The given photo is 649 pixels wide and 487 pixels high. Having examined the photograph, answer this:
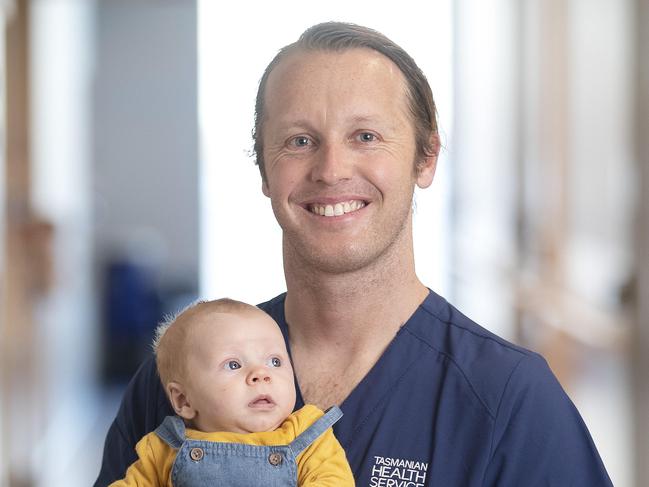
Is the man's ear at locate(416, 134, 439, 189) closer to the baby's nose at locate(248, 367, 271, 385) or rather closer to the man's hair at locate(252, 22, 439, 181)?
the man's hair at locate(252, 22, 439, 181)

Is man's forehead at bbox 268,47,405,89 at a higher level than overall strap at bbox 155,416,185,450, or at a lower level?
higher

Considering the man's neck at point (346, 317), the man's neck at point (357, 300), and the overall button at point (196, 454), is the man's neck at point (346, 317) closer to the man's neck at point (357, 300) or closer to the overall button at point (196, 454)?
the man's neck at point (357, 300)

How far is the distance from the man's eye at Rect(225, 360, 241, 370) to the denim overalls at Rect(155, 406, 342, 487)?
0.10m

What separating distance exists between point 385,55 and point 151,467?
26.5 inches

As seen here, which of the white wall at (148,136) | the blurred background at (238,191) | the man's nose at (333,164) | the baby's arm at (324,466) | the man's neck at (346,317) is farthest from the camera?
the white wall at (148,136)

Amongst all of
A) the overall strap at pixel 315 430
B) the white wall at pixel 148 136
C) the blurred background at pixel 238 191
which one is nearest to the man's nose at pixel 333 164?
the overall strap at pixel 315 430

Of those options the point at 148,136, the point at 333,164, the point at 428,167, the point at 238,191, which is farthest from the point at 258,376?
A: the point at 238,191

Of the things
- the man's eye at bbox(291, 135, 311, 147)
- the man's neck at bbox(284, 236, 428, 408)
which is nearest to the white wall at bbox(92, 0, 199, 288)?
the man's neck at bbox(284, 236, 428, 408)

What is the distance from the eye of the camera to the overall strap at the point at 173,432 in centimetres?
141

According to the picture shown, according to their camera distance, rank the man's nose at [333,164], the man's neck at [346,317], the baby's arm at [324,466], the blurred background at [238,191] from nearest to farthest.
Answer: the baby's arm at [324,466] < the man's nose at [333,164] < the man's neck at [346,317] < the blurred background at [238,191]

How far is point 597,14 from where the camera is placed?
4.65 m

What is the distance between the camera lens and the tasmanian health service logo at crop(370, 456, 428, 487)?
1.41 metres

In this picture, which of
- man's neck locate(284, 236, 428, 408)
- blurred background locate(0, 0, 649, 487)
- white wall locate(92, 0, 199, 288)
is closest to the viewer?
man's neck locate(284, 236, 428, 408)

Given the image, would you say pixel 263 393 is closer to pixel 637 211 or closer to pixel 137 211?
pixel 637 211
